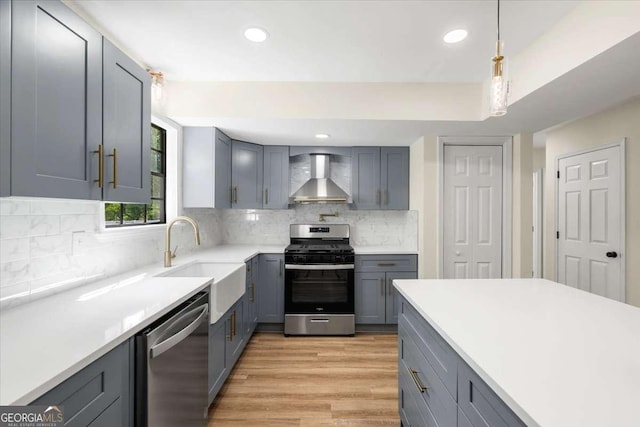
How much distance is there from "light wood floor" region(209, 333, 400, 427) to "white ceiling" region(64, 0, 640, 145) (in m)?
2.22

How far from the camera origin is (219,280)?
1962mm

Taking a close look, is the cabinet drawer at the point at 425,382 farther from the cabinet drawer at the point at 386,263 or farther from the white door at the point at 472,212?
the white door at the point at 472,212

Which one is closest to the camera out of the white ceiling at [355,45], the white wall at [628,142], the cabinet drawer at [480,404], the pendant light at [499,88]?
the cabinet drawer at [480,404]

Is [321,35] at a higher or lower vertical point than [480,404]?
higher

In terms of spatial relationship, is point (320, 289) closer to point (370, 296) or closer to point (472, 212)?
point (370, 296)

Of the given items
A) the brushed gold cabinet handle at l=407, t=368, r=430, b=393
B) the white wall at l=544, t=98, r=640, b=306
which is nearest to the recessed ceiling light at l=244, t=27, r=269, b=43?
the brushed gold cabinet handle at l=407, t=368, r=430, b=393

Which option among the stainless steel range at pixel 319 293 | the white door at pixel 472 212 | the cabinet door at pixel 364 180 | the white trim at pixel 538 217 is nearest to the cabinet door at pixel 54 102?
the stainless steel range at pixel 319 293

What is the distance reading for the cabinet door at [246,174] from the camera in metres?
3.43

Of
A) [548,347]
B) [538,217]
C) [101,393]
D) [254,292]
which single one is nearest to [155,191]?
[254,292]

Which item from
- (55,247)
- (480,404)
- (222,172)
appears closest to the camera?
(480,404)

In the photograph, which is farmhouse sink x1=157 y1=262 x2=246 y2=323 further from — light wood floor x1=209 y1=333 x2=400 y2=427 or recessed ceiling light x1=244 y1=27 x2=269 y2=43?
recessed ceiling light x1=244 y1=27 x2=269 y2=43

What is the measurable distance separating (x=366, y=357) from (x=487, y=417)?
209cm

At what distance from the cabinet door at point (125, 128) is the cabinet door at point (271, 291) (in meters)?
1.81

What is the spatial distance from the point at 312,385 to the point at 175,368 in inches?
50.8
